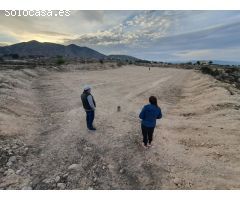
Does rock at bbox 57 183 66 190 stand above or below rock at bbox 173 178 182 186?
below

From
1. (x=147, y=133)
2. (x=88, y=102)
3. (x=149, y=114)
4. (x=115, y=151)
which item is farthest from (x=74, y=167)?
(x=88, y=102)

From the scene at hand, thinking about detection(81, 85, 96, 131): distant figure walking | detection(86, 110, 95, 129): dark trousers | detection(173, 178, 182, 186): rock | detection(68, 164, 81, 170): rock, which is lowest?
detection(68, 164, 81, 170): rock

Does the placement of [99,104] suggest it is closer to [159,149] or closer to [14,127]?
[14,127]

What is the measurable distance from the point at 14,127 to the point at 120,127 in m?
4.47

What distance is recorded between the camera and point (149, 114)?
9.26 metres

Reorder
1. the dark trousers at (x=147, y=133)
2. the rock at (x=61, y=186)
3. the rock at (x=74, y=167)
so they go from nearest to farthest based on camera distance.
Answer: the rock at (x=61, y=186) → the rock at (x=74, y=167) → the dark trousers at (x=147, y=133)

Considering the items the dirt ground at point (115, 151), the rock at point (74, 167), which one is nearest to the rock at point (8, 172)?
the dirt ground at point (115, 151)

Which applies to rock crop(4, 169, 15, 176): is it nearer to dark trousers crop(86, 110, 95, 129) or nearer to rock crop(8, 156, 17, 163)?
rock crop(8, 156, 17, 163)

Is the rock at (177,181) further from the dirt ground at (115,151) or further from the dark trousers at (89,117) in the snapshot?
the dark trousers at (89,117)

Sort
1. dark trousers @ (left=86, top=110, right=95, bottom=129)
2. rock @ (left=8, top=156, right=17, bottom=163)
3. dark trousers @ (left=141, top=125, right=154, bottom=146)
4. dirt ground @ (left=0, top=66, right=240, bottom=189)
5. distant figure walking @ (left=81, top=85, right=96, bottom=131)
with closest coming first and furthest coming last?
dirt ground @ (left=0, top=66, right=240, bottom=189), rock @ (left=8, top=156, right=17, bottom=163), dark trousers @ (left=141, top=125, right=154, bottom=146), distant figure walking @ (left=81, top=85, right=96, bottom=131), dark trousers @ (left=86, top=110, right=95, bottom=129)

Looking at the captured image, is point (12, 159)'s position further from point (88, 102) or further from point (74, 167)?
point (88, 102)

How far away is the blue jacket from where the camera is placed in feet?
30.2

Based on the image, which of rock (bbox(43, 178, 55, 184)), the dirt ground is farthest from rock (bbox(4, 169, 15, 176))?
rock (bbox(43, 178, 55, 184))

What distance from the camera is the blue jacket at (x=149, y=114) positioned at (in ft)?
30.2
